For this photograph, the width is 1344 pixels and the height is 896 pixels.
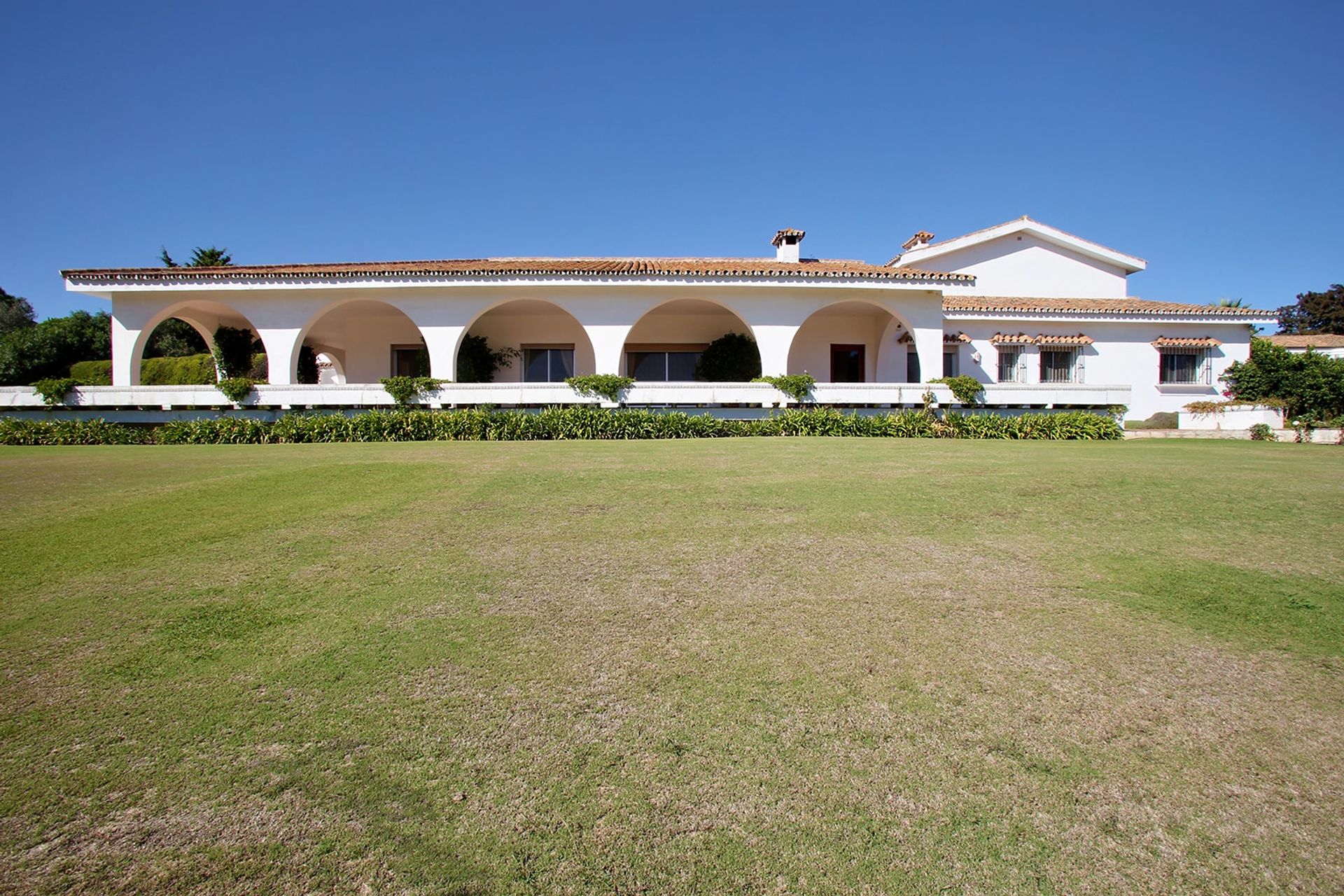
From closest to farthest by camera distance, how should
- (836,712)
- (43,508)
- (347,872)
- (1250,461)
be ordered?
(347,872), (836,712), (43,508), (1250,461)

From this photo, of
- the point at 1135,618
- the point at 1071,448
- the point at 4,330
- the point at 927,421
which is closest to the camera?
the point at 1135,618

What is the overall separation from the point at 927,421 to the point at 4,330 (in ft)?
187

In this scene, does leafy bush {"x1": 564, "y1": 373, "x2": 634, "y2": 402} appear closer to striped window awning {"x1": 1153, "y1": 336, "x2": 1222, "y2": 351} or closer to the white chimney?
the white chimney

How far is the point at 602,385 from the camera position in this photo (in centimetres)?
1748

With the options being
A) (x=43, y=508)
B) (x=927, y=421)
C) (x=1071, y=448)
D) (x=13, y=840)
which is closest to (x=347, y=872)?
(x=13, y=840)

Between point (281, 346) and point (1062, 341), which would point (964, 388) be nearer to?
point (1062, 341)

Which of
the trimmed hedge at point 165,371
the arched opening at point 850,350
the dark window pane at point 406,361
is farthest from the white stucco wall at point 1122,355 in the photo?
the trimmed hedge at point 165,371

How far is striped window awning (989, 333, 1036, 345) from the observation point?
67.2 ft

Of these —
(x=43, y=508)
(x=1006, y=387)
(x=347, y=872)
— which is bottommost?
(x=347, y=872)

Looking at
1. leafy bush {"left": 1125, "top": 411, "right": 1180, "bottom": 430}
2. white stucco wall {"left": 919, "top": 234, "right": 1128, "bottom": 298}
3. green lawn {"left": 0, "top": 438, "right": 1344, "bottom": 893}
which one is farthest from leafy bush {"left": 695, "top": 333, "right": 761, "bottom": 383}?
green lawn {"left": 0, "top": 438, "right": 1344, "bottom": 893}

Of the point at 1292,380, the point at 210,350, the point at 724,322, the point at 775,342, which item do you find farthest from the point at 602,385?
the point at 1292,380

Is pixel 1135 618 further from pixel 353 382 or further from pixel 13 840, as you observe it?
pixel 353 382

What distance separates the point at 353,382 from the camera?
22.8 m

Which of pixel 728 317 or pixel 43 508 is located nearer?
pixel 43 508
